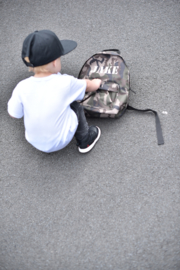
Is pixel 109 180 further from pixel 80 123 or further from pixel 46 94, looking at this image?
pixel 46 94

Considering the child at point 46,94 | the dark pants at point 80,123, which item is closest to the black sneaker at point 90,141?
the dark pants at point 80,123

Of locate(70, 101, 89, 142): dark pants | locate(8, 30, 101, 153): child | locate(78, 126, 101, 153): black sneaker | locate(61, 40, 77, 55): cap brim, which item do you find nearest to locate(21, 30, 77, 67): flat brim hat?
locate(8, 30, 101, 153): child

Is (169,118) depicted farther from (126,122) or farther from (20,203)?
(20,203)

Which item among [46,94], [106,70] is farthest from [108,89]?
[46,94]

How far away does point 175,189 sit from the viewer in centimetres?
136

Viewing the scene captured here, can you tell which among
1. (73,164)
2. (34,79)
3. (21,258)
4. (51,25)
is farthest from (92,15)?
(21,258)

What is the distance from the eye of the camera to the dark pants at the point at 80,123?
131cm

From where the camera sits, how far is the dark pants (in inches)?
51.8

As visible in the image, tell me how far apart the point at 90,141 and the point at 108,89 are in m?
0.37

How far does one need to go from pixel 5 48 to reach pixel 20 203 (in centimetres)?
142

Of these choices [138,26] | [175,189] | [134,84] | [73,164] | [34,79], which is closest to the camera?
[34,79]

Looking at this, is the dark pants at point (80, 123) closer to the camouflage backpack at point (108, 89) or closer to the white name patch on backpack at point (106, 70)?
the camouflage backpack at point (108, 89)

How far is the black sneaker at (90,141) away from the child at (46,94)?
25cm

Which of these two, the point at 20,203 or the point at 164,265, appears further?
the point at 20,203
